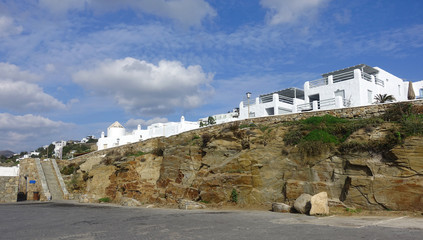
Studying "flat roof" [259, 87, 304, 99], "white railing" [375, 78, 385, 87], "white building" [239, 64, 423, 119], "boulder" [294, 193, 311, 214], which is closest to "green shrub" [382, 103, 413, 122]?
"boulder" [294, 193, 311, 214]

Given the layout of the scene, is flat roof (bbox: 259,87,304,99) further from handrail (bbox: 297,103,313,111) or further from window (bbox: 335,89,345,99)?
window (bbox: 335,89,345,99)

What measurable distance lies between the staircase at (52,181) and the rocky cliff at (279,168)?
5.83 m

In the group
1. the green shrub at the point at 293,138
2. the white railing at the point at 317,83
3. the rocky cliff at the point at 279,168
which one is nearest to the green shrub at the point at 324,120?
the rocky cliff at the point at 279,168

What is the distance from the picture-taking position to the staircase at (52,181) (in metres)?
27.8

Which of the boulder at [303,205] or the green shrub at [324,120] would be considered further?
the green shrub at [324,120]

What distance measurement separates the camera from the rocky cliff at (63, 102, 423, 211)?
12.3m

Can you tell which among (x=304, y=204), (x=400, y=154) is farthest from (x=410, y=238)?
(x=400, y=154)

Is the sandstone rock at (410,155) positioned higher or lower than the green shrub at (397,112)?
lower

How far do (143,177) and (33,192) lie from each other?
45.0 feet

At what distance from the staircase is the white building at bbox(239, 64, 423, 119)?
63.5 feet

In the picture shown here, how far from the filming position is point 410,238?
725 centimetres

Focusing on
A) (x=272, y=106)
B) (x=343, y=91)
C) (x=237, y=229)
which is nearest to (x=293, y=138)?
(x=237, y=229)

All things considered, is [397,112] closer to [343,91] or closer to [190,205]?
[343,91]

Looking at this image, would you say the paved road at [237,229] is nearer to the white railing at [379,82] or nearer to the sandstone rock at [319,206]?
the sandstone rock at [319,206]
